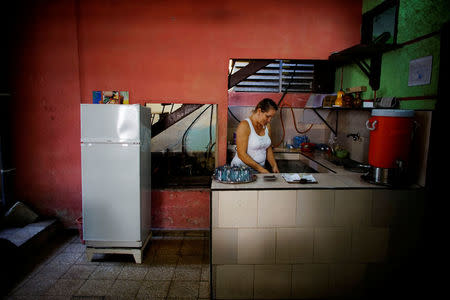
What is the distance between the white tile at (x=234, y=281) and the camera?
2.37m

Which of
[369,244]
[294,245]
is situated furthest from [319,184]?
[369,244]

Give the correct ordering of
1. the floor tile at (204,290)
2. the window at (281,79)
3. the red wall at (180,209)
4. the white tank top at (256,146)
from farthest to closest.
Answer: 1. the window at (281,79)
2. the red wall at (180,209)
3. the white tank top at (256,146)
4. the floor tile at (204,290)

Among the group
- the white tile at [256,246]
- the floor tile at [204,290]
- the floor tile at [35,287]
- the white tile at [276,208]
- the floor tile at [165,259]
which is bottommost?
the floor tile at [35,287]

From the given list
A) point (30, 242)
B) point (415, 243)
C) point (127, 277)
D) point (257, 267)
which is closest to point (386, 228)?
point (415, 243)

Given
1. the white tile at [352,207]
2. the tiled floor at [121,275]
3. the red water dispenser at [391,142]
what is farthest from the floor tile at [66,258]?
the red water dispenser at [391,142]

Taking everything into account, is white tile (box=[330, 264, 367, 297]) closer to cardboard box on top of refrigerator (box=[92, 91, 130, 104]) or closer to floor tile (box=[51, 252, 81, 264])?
floor tile (box=[51, 252, 81, 264])

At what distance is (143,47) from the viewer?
3.66 metres

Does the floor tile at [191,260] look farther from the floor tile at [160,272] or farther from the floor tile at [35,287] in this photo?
the floor tile at [35,287]

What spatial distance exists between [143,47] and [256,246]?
283 centimetres

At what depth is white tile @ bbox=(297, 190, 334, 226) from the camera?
7.66 feet

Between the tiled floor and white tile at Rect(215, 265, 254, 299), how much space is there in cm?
31

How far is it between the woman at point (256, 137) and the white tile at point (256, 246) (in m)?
0.97

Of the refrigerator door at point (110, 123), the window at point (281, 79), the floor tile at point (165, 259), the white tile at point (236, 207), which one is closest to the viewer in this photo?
the white tile at point (236, 207)

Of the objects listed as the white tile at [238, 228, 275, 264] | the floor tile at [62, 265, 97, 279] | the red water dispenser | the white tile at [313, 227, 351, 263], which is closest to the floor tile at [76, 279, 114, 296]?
the floor tile at [62, 265, 97, 279]
